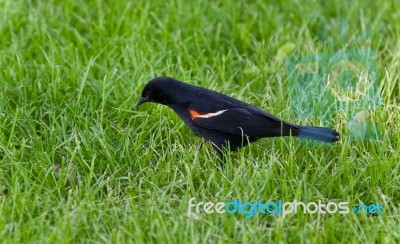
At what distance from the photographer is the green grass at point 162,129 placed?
149 inches

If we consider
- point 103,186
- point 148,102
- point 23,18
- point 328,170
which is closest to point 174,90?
point 148,102

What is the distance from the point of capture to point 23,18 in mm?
6332

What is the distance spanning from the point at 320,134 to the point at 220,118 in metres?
0.64

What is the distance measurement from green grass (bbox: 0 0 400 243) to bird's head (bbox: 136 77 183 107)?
230 millimetres

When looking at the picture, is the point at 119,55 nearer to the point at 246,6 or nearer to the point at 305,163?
the point at 246,6

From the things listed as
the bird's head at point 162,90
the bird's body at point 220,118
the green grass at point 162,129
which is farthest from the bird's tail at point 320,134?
the bird's head at point 162,90

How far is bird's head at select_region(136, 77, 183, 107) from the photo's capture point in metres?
4.66

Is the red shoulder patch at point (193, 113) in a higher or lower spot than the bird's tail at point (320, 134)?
lower

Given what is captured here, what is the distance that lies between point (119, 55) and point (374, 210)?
2.74 meters

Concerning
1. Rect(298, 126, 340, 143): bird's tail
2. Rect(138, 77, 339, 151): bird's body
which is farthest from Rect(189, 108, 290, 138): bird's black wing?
Rect(298, 126, 340, 143): bird's tail

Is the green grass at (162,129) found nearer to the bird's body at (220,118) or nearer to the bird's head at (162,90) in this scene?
the bird's body at (220,118)

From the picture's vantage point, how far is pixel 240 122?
14.7 ft

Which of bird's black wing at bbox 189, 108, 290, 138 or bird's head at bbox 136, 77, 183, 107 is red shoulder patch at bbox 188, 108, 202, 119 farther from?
bird's head at bbox 136, 77, 183, 107

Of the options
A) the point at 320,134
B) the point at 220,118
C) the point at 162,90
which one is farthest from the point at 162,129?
the point at 320,134
